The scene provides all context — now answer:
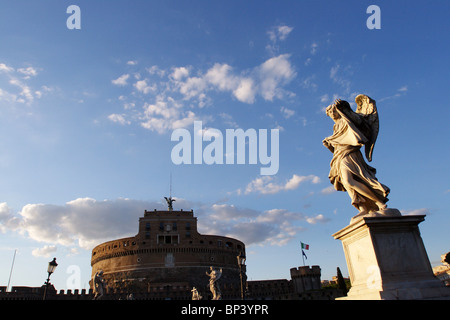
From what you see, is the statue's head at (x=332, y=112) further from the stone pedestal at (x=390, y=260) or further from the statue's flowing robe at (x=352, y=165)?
the stone pedestal at (x=390, y=260)

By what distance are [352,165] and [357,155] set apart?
10.4 inches

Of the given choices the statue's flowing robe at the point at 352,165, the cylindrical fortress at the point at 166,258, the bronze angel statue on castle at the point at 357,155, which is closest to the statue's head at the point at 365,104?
the bronze angel statue on castle at the point at 357,155

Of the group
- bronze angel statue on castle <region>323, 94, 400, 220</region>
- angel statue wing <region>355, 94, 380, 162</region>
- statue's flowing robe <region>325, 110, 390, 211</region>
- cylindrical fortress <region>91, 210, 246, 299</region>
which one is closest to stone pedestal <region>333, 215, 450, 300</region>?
bronze angel statue on castle <region>323, 94, 400, 220</region>

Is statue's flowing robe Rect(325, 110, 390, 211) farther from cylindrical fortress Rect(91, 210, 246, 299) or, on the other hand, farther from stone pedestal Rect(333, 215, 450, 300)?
cylindrical fortress Rect(91, 210, 246, 299)

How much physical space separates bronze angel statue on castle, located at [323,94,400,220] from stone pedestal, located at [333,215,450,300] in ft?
0.87

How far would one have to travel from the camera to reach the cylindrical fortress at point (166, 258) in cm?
5428

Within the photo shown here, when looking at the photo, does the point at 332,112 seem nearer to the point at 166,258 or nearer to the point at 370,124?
the point at 370,124

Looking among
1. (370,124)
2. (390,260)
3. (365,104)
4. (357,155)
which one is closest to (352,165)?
(357,155)

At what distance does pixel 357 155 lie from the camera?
16.6 feet

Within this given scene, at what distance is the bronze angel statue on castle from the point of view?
4703 millimetres

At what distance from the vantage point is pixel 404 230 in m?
4.29
